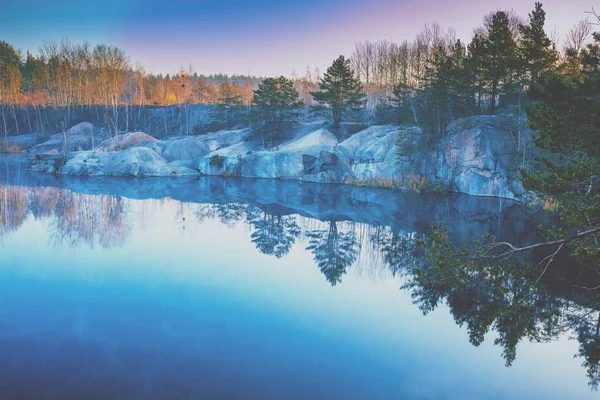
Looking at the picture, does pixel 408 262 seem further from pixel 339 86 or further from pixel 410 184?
pixel 339 86

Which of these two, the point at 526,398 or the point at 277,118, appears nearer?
the point at 526,398

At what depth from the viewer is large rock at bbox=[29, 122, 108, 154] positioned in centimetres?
6172

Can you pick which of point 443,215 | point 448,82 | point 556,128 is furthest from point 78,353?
point 448,82

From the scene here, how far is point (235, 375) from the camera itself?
23.5 ft

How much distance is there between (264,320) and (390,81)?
67269mm

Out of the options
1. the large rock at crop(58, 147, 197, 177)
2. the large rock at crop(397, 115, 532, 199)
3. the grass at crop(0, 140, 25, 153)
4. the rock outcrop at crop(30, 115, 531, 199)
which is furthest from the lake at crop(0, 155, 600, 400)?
the grass at crop(0, 140, 25, 153)

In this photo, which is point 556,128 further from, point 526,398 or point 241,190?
point 241,190

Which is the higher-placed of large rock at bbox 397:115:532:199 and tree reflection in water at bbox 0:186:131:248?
large rock at bbox 397:115:532:199

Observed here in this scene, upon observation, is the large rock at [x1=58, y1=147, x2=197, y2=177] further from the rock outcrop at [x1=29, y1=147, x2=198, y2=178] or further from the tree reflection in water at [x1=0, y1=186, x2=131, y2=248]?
the tree reflection in water at [x1=0, y1=186, x2=131, y2=248]

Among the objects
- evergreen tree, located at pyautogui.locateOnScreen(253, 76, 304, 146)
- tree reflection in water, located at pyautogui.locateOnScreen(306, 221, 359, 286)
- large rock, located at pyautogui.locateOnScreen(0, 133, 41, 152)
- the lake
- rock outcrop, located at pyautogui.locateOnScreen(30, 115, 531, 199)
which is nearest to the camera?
the lake

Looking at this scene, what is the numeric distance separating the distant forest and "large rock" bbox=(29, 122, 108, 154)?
3192 mm

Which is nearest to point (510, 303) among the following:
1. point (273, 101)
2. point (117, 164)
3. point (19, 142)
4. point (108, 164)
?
point (273, 101)

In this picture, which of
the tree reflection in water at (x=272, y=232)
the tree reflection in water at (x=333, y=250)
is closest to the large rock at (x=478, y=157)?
the tree reflection in water at (x=272, y=232)

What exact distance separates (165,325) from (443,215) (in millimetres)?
19133
